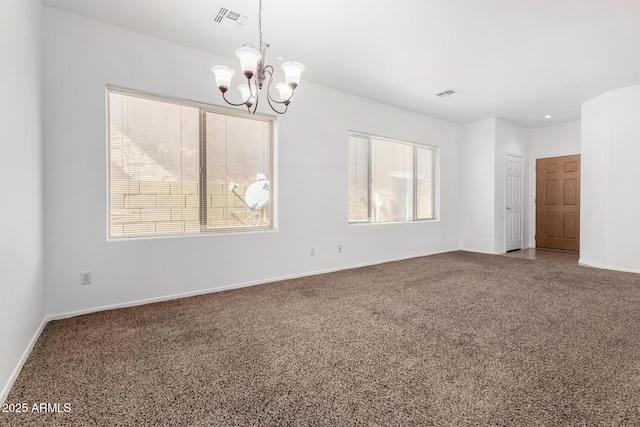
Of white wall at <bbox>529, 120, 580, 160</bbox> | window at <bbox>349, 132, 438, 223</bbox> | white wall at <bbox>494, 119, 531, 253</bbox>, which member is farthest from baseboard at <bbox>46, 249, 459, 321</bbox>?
white wall at <bbox>529, 120, 580, 160</bbox>

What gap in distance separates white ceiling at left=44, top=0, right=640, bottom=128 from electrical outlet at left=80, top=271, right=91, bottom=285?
2465mm

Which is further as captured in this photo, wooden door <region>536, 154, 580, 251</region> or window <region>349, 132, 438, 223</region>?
wooden door <region>536, 154, 580, 251</region>

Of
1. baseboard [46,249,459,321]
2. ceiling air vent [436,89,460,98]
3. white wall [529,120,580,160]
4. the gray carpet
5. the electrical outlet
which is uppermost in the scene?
ceiling air vent [436,89,460,98]

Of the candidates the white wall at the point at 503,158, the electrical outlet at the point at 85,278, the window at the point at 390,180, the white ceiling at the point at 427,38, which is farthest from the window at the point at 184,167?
the white wall at the point at 503,158

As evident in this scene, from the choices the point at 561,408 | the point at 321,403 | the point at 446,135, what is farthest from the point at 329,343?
the point at 446,135

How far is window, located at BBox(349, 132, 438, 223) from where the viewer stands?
525 cm

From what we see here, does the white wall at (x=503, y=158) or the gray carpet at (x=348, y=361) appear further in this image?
the white wall at (x=503, y=158)

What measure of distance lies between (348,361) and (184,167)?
2790 millimetres

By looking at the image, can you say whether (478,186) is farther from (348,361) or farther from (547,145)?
(348,361)

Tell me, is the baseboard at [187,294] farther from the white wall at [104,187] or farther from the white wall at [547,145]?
the white wall at [547,145]

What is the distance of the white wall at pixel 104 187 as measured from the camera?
2.88 meters

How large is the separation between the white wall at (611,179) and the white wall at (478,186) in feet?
4.79

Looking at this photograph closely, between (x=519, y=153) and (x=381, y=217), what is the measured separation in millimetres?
3883

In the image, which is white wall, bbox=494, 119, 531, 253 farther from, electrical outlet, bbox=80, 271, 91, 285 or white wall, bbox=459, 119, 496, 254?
electrical outlet, bbox=80, 271, 91, 285
